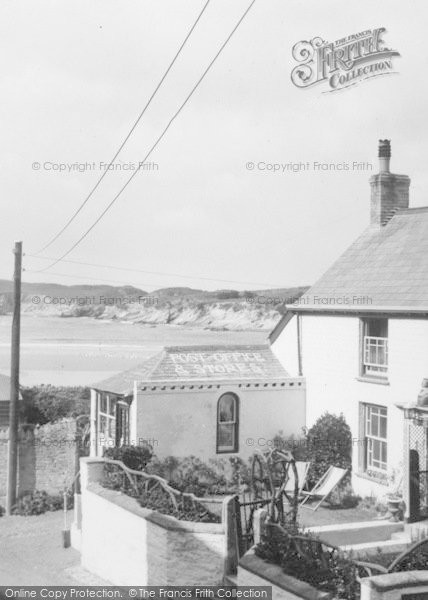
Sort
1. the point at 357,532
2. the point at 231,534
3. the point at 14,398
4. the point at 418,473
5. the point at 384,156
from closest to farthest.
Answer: the point at 231,534 < the point at 357,532 < the point at 418,473 < the point at 14,398 < the point at 384,156

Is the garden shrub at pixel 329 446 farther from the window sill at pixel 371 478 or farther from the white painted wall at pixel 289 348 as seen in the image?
the white painted wall at pixel 289 348

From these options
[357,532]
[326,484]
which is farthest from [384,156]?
[357,532]

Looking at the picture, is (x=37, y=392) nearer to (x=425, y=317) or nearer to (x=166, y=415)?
(x=166, y=415)

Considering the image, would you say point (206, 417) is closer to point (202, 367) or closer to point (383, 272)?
point (202, 367)

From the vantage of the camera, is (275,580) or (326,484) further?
(326,484)

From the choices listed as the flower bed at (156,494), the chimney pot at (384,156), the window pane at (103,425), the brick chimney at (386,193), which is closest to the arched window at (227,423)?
the window pane at (103,425)

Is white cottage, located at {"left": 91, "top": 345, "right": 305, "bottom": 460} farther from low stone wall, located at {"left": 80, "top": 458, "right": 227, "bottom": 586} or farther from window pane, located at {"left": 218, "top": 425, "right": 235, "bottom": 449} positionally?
low stone wall, located at {"left": 80, "top": 458, "right": 227, "bottom": 586}

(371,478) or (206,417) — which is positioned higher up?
(206,417)
